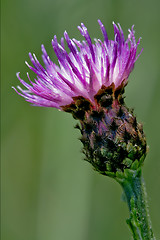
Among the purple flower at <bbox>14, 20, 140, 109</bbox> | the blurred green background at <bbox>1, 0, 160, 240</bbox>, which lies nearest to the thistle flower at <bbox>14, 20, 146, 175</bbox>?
the purple flower at <bbox>14, 20, 140, 109</bbox>

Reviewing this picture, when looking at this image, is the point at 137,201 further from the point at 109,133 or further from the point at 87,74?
the point at 87,74

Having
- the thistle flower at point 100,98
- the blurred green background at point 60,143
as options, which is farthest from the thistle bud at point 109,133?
the blurred green background at point 60,143

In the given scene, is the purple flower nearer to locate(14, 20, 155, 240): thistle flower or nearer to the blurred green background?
locate(14, 20, 155, 240): thistle flower

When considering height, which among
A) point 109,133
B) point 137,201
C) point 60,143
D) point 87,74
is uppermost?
point 87,74

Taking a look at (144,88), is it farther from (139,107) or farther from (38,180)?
(38,180)

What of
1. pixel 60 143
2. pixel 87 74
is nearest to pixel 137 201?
pixel 87 74

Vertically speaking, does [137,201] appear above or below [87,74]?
below

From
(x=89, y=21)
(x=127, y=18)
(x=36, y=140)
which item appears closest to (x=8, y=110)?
(x=36, y=140)
